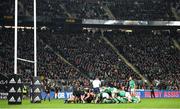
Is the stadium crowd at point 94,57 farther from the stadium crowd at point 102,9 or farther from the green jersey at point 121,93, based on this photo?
the green jersey at point 121,93

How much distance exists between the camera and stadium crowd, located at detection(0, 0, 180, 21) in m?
62.5

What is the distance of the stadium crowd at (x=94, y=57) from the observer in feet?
173

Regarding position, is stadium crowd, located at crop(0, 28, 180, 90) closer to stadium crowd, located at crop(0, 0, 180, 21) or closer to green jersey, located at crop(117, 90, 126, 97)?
stadium crowd, located at crop(0, 0, 180, 21)

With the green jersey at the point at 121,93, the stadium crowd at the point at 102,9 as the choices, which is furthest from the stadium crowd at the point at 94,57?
the green jersey at the point at 121,93

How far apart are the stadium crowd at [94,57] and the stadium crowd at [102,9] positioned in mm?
2671

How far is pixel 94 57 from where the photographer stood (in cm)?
5862

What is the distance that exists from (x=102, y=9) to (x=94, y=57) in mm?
9482

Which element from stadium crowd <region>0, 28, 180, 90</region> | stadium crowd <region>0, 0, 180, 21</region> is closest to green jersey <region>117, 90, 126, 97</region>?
stadium crowd <region>0, 28, 180, 90</region>

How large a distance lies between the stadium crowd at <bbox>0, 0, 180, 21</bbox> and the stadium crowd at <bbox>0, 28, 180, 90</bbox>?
267 cm

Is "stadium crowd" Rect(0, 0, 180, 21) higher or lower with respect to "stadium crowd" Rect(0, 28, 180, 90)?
higher

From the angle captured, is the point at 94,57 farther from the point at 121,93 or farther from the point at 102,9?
the point at 121,93

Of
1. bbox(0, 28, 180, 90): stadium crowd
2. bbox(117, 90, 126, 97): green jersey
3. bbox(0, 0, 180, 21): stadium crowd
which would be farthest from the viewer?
bbox(0, 0, 180, 21): stadium crowd

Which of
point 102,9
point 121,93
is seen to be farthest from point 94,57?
point 121,93

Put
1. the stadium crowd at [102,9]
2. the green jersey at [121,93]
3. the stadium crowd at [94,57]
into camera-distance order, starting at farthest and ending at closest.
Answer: the stadium crowd at [102,9]
the stadium crowd at [94,57]
the green jersey at [121,93]
